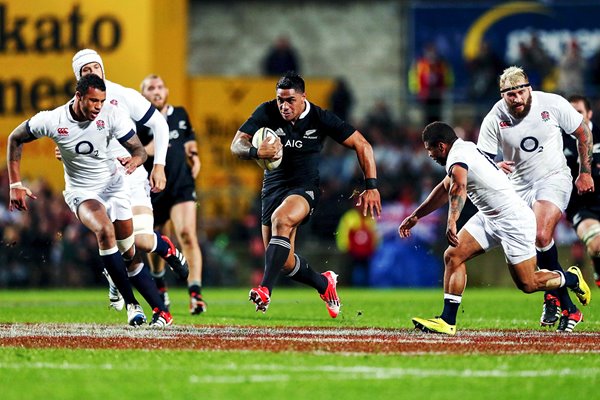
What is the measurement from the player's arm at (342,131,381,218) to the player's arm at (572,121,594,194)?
6.31 feet

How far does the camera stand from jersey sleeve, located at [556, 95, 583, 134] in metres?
12.0

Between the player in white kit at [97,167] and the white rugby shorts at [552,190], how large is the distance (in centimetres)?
367

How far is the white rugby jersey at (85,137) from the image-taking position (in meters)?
11.4

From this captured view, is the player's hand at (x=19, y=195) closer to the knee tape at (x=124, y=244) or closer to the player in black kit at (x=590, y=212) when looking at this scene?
the knee tape at (x=124, y=244)

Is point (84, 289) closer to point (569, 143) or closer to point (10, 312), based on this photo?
point (10, 312)

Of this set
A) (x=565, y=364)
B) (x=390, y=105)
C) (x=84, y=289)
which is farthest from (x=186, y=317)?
(x=390, y=105)

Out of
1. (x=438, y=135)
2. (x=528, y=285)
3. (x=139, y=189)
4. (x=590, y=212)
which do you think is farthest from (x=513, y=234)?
(x=139, y=189)

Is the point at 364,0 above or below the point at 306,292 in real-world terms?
above

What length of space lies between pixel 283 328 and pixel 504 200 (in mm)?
2336

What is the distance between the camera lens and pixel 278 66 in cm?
3020

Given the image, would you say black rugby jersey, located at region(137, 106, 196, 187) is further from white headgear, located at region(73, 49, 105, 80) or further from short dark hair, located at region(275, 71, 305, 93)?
short dark hair, located at region(275, 71, 305, 93)

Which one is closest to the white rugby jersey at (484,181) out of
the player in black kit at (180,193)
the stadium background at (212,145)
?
the player in black kit at (180,193)

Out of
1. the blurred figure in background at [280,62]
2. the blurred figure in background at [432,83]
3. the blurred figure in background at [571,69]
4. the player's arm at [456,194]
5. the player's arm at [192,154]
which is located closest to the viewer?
the player's arm at [456,194]

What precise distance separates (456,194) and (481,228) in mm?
800
